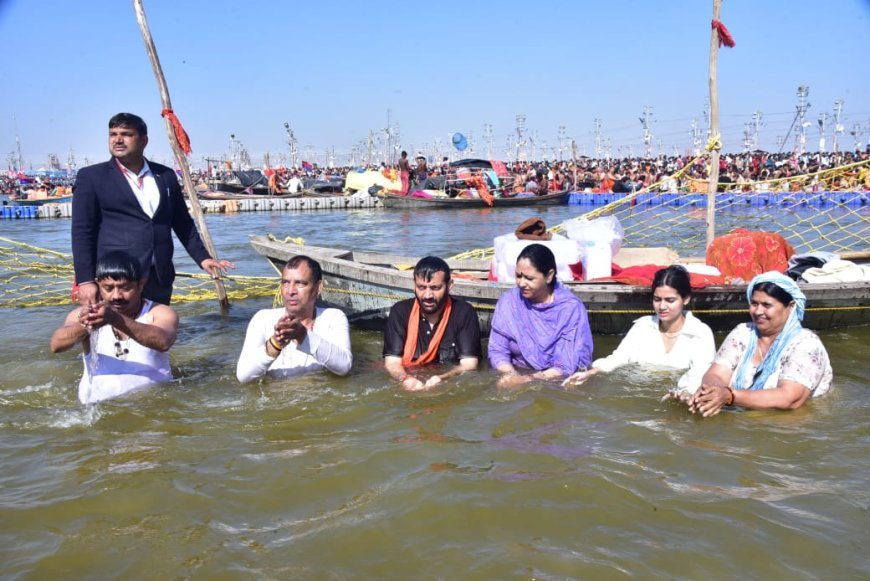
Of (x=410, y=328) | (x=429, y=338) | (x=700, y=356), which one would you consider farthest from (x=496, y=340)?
(x=700, y=356)

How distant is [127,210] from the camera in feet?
13.9

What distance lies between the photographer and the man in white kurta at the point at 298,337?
3934mm

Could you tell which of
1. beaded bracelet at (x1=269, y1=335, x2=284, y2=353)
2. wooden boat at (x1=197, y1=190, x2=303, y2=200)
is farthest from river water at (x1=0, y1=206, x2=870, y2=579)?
wooden boat at (x1=197, y1=190, x2=303, y2=200)

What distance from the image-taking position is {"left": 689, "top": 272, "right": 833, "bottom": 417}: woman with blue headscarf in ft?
12.0

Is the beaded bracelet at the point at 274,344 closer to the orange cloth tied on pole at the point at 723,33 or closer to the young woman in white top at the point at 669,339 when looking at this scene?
the young woman in white top at the point at 669,339

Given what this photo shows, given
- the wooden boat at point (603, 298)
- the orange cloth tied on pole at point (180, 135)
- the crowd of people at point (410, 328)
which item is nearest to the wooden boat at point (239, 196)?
the orange cloth tied on pole at point (180, 135)

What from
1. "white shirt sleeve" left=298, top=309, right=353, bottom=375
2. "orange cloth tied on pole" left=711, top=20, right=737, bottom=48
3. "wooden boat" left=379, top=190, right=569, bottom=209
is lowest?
"white shirt sleeve" left=298, top=309, right=353, bottom=375

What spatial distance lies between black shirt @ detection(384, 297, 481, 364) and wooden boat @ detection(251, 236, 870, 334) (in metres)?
1.39

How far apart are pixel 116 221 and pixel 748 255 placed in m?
5.09

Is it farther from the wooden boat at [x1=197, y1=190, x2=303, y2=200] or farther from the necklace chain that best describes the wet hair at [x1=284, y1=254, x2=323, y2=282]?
the wooden boat at [x1=197, y1=190, x2=303, y2=200]

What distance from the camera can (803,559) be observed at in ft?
8.18

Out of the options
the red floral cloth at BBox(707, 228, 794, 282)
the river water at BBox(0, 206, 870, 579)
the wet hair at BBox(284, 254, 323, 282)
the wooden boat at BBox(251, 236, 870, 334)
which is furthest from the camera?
the red floral cloth at BBox(707, 228, 794, 282)

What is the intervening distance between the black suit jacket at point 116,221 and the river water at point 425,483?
815 millimetres

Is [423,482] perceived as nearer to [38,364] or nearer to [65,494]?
[65,494]
